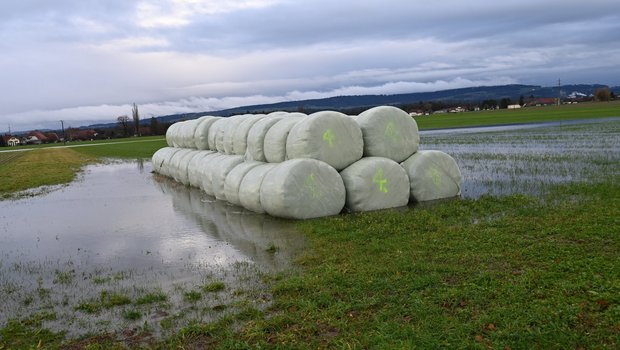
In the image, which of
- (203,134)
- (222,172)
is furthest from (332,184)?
(203,134)

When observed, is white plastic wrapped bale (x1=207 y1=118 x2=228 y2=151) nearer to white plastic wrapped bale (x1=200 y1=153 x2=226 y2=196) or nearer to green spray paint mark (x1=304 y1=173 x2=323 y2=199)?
white plastic wrapped bale (x1=200 y1=153 x2=226 y2=196)

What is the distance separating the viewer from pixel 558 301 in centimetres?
470

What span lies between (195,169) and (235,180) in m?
4.19

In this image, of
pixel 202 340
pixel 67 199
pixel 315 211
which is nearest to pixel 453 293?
pixel 202 340

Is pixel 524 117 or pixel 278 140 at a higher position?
pixel 278 140

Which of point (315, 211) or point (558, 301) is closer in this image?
point (558, 301)

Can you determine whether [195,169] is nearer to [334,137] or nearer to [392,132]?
[334,137]

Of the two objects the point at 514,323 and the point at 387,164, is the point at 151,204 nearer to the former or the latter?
the point at 387,164

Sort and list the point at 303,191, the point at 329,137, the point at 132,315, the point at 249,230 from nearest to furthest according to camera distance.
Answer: the point at 132,315 < the point at 249,230 < the point at 303,191 < the point at 329,137

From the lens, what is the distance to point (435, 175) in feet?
35.8

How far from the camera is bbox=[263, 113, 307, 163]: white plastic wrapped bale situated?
1073 cm

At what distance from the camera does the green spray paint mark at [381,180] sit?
32.9ft

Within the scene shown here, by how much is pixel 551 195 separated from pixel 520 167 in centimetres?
510

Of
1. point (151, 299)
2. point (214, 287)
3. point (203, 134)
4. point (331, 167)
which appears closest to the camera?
point (151, 299)
